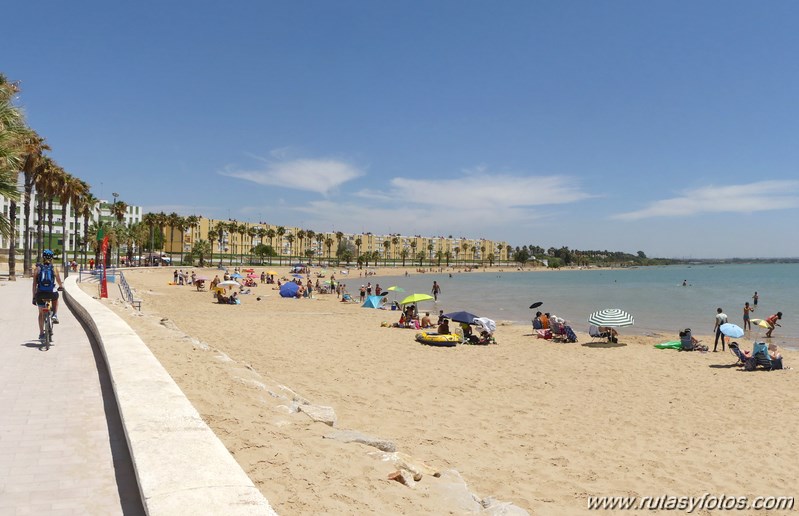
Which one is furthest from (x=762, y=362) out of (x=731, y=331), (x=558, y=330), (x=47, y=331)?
(x=47, y=331)

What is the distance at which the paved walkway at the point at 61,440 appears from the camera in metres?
3.40

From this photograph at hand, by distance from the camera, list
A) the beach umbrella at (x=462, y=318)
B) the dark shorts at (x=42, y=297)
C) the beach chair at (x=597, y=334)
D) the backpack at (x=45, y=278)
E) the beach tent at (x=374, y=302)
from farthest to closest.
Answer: the beach tent at (x=374, y=302)
the beach chair at (x=597, y=334)
the beach umbrella at (x=462, y=318)
the backpack at (x=45, y=278)
the dark shorts at (x=42, y=297)

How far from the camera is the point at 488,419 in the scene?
30.3ft

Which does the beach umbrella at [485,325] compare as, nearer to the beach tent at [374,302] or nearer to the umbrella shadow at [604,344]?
the umbrella shadow at [604,344]

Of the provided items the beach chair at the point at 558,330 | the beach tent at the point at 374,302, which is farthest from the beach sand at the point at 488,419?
the beach tent at the point at 374,302

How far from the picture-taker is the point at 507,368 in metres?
14.2

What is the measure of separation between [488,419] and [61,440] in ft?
22.4

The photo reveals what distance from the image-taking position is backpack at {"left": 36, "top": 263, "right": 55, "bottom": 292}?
8.84 meters

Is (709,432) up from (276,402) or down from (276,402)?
down

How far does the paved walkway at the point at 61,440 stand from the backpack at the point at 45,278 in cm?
130

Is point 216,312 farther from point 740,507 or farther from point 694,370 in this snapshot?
point 740,507

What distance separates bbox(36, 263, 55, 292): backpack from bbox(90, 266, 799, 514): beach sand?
187 cm

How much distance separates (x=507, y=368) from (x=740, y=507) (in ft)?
25.8

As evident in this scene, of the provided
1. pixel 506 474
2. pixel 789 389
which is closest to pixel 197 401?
pixel 506 474
